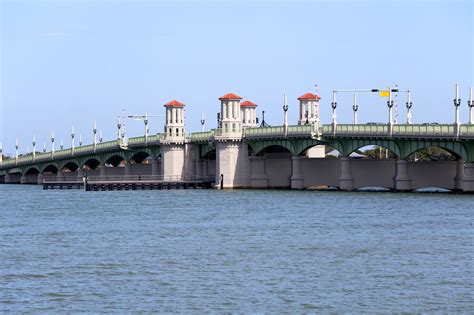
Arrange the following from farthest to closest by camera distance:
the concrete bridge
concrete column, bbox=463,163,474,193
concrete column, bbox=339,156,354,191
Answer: concrete column, bbox=339,156,354,191 < the concrete bridge < concrete column, bbox=463,163,474,193

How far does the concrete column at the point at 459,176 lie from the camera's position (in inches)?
5079

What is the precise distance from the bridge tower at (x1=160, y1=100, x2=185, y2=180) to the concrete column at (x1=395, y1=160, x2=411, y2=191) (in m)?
45.7

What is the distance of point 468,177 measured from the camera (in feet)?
401

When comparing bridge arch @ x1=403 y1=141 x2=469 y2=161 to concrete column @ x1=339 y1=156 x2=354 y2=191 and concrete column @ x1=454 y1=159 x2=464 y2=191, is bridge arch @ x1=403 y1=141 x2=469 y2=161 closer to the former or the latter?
concrete column @ x1=454 y1=159 x2=464 y2=191

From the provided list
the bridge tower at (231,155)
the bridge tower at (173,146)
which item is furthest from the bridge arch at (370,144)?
the bridge tower at (173,146)

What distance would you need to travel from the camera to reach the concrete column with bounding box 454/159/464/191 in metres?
129

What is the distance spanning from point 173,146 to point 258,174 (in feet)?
62.0

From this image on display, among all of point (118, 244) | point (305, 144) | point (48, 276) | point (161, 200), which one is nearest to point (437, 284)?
point (48, 276)

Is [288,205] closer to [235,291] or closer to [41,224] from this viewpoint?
[41,224]

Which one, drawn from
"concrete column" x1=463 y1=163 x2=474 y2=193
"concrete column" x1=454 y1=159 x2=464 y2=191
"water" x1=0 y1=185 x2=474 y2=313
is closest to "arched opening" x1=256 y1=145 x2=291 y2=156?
"concrete column" x1=454 y1=159 x2=464 y2=191

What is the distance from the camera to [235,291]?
161 feet

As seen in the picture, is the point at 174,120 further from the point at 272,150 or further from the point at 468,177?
the point at 468,177

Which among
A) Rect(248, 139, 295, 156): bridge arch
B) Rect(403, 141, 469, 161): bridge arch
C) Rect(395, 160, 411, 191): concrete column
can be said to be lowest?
Rect(395, 160, 411, 191): concrete column

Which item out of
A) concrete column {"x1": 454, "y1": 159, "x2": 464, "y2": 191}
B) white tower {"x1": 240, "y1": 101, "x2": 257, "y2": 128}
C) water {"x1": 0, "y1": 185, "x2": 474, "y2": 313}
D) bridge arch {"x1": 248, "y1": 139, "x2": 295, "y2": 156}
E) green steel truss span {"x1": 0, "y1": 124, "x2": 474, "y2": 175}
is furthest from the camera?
white tower {"x1": 240, "y1": 101, "x2": 257, "y2": 128}
